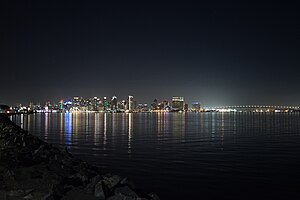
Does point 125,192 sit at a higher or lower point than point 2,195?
lower

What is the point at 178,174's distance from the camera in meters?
18.5

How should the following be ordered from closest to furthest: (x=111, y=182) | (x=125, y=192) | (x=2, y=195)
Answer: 1. (x=2, y=195)
2. (x=125, y=192)
3. (x=111, y=182)

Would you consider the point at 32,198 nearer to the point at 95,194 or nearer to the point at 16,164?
the point at 95,194

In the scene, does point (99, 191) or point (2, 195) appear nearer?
point (2, 195)

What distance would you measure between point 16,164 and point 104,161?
408 inches

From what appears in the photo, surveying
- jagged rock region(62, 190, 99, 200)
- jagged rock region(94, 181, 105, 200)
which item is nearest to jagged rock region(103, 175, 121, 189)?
jagged rock region(94, 181, 105, 200)

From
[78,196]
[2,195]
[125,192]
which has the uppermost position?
[2,195]

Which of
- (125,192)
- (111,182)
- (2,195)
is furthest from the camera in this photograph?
(111,182)

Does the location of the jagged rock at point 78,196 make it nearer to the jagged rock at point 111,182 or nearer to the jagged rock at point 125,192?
the jagged rock at point 125,192

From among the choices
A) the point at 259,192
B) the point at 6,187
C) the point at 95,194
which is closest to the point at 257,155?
the point at 259,192

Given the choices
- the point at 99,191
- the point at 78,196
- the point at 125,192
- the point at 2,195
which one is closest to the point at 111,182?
the point at 99,191

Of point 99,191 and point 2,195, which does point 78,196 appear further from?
point 2,195

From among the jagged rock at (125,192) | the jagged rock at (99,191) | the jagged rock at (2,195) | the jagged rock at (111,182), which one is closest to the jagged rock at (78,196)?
the jagged rock at (99,191)

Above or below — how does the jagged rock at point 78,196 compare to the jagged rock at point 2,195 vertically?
below
